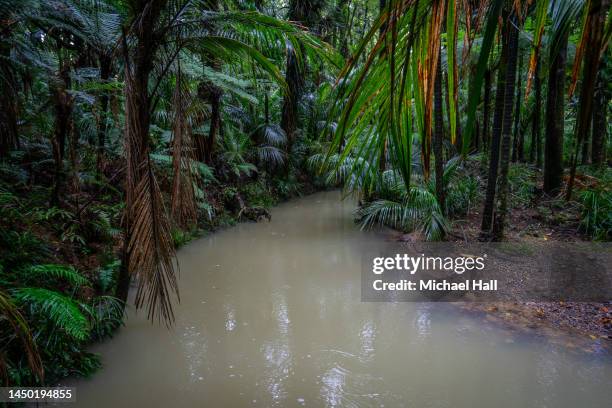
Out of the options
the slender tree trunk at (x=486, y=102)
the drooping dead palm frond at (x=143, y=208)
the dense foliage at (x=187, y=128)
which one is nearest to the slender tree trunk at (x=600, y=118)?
the dense foliage at (x=187, y=128)

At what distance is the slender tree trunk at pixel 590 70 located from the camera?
1.72 ft

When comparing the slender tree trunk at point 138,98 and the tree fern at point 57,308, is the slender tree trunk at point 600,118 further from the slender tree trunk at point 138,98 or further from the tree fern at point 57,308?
the tree fern at point 57,308

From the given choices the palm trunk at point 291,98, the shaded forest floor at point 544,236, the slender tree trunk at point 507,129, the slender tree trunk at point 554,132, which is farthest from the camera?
the palm trunk at point 291,98

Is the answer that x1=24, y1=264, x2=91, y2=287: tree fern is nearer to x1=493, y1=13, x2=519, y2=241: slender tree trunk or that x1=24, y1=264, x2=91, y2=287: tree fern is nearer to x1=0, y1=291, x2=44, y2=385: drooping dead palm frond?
x1=0, y1=291, x2=44, y2=385: drooping dead palm frond

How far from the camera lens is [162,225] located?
9.75 feet

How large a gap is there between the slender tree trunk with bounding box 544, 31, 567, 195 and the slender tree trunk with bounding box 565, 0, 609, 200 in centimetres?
814

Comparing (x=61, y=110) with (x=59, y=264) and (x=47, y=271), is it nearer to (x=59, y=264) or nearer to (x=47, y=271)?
(x=59, y=264)

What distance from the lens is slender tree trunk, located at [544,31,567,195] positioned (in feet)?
25.0

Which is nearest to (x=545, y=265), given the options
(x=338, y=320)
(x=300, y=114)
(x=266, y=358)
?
(x=338, y=320)

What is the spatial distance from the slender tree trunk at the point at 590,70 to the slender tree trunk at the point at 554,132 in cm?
814

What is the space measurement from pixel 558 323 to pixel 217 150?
8.43 meters

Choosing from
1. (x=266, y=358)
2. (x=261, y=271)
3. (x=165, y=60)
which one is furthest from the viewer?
(x=261, y=271)

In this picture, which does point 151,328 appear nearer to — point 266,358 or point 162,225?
point 266,358

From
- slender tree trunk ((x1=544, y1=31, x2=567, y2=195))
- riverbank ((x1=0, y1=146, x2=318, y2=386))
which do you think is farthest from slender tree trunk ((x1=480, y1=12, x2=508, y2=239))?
riverbank ((x1=0, y1=146, x2=318, y2=386))
